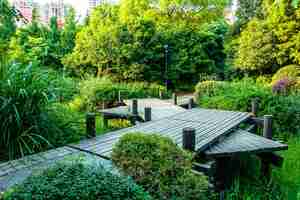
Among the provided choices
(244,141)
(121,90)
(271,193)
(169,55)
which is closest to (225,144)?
(244,141)

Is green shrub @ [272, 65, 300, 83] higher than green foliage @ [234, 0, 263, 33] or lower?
lower

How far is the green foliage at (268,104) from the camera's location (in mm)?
7719

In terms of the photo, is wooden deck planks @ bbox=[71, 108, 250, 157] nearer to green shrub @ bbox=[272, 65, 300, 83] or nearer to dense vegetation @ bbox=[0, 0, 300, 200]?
dense vegetation @ bbox=[0, 0, 300, 200]

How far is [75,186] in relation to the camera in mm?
Answer: 2266

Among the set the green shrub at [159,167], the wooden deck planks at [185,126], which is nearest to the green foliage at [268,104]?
the wooden deck planks at [185,126]

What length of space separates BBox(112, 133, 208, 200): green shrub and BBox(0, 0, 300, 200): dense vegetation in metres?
0.01

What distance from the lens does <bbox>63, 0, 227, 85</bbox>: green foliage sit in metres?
13.9

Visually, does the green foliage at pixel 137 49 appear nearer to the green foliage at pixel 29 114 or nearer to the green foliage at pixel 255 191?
the green foliage at pixel 29 114

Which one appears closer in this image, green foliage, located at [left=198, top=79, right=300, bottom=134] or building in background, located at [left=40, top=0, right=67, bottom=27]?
green foliage, located at [left=198, top=79, right=300, bottom=134]

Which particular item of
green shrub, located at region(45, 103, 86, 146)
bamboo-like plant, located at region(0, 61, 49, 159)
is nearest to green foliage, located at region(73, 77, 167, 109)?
green shrub, located at region(45, 103, 86, 146)

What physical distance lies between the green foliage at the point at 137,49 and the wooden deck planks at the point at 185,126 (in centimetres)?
730

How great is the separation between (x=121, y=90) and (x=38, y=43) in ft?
23.6

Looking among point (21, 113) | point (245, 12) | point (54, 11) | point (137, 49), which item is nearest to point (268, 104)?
point (21, 113)

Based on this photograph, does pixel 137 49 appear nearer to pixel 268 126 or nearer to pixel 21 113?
pixel 268 126
